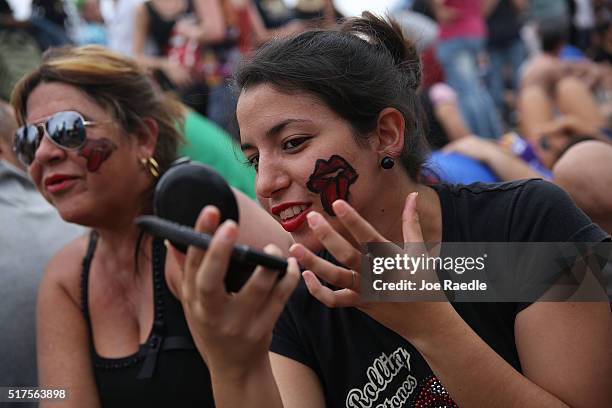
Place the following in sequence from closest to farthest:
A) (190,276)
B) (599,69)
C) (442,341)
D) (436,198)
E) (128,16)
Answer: (190,276) < (442,341) < (436,198) < (128,16) < (599,69)

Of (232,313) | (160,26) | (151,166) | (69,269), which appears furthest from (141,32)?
(232,313)

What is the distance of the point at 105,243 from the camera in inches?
116

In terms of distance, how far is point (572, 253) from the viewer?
1.91 meters

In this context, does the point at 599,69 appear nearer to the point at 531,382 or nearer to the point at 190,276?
the point at 531,382

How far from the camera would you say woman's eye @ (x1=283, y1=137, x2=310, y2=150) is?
6.61 feet

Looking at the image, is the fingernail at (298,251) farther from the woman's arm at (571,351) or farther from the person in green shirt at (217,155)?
the person in green shirt at (217,155)

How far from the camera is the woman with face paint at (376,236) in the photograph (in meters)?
1.64

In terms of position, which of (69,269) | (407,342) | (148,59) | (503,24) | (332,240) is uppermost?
(332,240)

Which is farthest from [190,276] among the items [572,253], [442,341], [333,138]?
[572,253]

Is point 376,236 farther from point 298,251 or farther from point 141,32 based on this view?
point 141,32

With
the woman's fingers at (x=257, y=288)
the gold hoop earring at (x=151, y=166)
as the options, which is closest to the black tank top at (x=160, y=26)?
the gold hoop earring at (x=151, y=166)

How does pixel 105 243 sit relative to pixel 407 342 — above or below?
below

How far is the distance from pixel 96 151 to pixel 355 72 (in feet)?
3.58

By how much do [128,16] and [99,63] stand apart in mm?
3597
